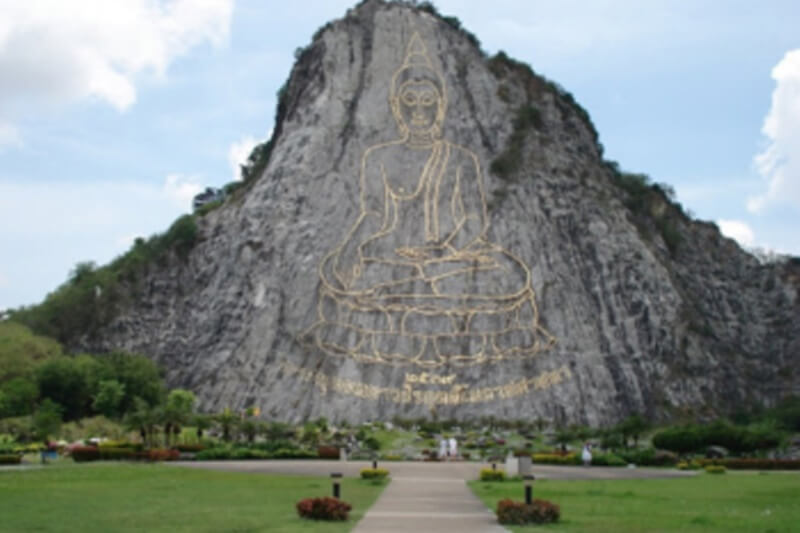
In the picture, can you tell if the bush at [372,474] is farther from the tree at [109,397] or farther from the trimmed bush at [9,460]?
the tree at [109,397]

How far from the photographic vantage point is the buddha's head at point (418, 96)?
61.6 metres

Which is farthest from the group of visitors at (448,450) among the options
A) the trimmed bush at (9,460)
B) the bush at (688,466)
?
the trimmed bush at (9,460)

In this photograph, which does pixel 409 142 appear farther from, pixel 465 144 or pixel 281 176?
pixel 281 176

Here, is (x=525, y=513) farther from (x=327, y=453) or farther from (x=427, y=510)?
(x=327, y=453)

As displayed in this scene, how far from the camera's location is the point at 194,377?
181 feet

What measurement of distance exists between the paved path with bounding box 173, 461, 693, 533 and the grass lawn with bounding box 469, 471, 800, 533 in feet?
2.72

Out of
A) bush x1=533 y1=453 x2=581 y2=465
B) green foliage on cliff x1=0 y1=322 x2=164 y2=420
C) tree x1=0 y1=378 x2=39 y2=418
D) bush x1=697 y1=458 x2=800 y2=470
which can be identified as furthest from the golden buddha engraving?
bush x1=697 y1=458 x2=800 y2=470

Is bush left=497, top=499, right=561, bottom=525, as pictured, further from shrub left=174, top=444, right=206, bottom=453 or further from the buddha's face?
the buddha's face

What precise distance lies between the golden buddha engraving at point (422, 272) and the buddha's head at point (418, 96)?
0.10 meters

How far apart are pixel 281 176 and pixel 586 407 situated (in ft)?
78.9

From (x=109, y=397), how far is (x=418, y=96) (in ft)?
91.3

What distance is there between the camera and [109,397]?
47375mm

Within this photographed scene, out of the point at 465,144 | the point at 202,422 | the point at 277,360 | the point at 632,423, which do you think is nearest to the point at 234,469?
the point at 202,422

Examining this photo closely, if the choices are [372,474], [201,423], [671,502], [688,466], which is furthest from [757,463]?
[201,423]
